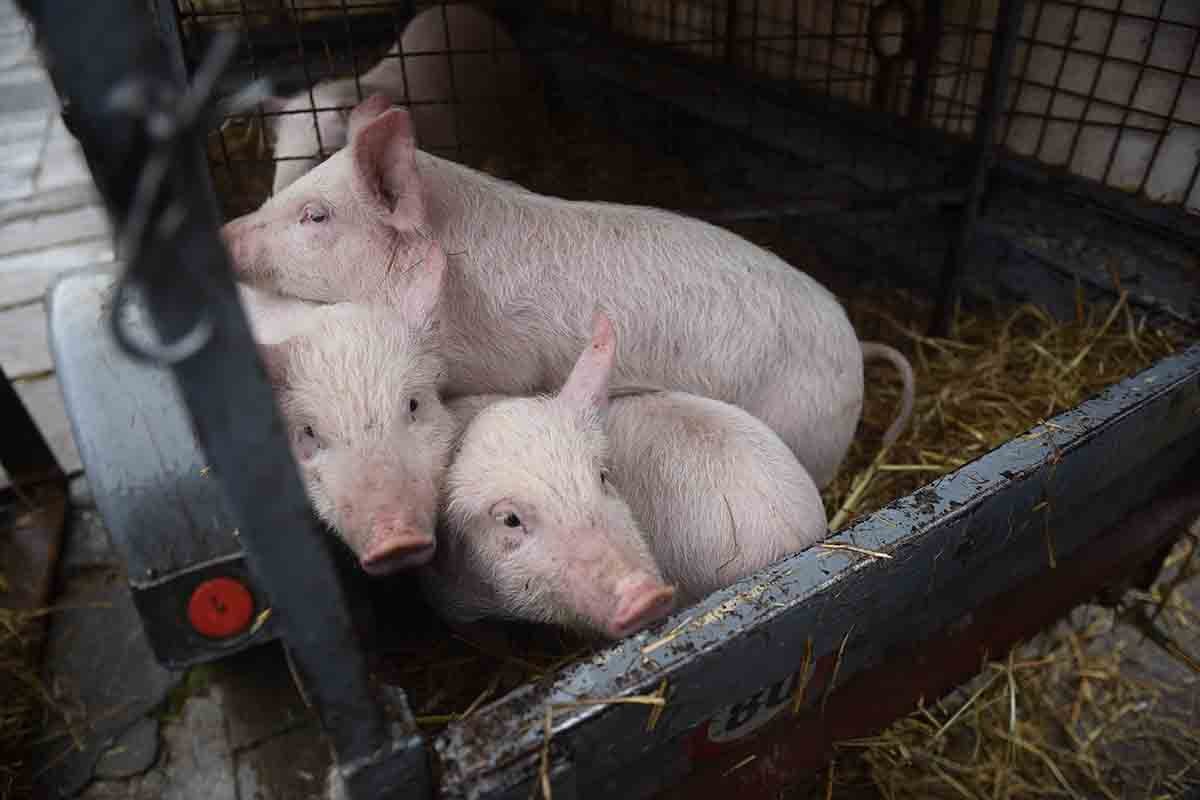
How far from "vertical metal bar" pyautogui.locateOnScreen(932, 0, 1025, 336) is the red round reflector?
2479 mm

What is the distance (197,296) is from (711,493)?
3.90 ft

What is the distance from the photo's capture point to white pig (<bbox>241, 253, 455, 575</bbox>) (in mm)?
1281

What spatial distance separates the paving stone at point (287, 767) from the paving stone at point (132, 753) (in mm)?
237

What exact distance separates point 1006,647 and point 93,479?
1.99 m

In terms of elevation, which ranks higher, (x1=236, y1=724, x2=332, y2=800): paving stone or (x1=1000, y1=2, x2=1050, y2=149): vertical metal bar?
(x1=1000, y1=2, x2=1050, y2=149): vertical metal bar

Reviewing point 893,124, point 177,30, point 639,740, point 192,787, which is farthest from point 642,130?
point 639,740

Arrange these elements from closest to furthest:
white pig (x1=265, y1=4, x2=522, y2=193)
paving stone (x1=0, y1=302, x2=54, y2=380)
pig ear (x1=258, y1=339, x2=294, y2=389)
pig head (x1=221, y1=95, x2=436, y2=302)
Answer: pig ear (x1=258, y1=339, x2=294, y2=389) → pig head (x1=221, y1=95, x2=436, y2=302) → white pig (x1=265, y1=4, x2=522, y2=193) → paving stone (x1=0, y1=302, x2=54, y2=380)

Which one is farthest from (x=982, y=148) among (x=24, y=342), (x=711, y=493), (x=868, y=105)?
(x=24, y=342)

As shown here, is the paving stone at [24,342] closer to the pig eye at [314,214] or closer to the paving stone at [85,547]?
the paving stone at [85,547]

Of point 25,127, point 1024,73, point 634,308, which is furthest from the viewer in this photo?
point 25,127

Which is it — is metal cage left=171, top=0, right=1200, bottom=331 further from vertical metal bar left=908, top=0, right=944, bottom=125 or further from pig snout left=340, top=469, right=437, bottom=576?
pig snout left=340, top=469, right=437, bottom=576

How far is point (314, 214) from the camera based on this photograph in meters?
1.91

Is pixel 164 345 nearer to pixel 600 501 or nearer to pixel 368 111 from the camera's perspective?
pixel 600 501

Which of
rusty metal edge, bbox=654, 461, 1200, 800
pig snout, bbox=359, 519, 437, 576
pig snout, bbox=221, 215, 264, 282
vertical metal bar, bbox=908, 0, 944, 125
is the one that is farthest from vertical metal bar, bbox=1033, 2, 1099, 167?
pig snout, bbox=359, 519, 437, 576
